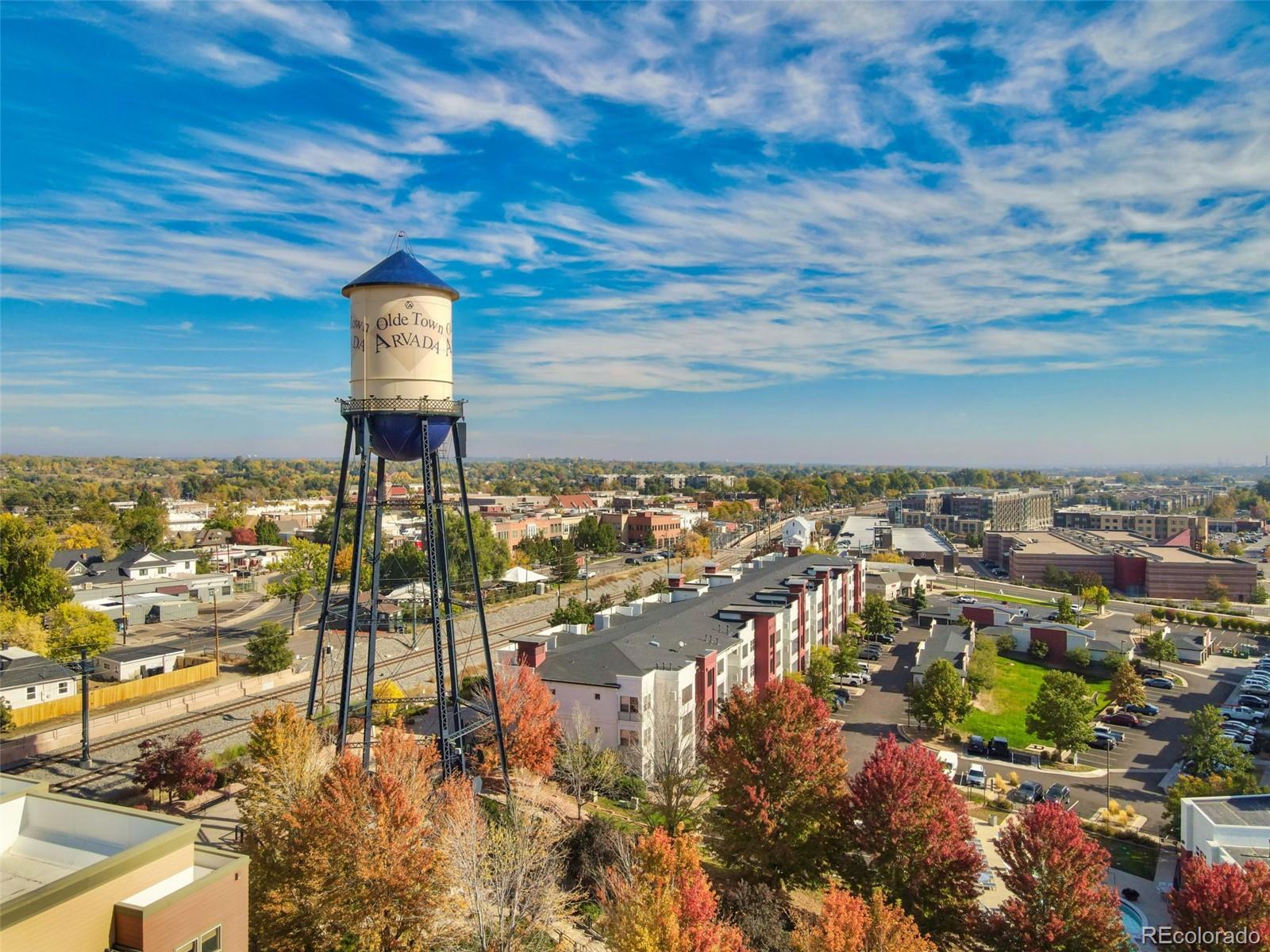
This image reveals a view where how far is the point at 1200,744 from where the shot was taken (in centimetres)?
3284

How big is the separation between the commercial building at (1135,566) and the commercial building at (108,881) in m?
96.4

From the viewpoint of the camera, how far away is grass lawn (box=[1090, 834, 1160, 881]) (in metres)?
26.0

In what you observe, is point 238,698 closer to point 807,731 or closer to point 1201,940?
point 807,731

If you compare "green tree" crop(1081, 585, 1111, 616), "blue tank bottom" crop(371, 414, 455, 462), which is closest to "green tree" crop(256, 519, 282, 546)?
"blue tank bottom" crop(371, 414, 455, 462)

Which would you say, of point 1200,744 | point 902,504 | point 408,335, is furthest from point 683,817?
point 902,504

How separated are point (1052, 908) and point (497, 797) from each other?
650 inches

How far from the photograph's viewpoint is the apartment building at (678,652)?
31.3 metres

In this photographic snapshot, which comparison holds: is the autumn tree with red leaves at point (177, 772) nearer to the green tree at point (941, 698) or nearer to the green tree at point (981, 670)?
the green tree at point (941, 698)

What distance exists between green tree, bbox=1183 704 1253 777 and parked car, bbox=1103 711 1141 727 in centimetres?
801

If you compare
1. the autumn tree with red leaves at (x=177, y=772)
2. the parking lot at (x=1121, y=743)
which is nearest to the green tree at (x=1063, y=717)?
the parking lot at (x=1121, y=743)

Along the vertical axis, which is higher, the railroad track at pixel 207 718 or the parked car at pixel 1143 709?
the railroad track at pixel 207 718

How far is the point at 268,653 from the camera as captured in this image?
4194 centimetres

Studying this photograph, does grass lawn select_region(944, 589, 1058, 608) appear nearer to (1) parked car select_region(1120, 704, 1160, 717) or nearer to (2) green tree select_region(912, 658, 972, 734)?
(1) parked car select_region(1120, 704, 1160, 717)

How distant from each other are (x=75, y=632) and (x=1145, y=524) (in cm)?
15457
